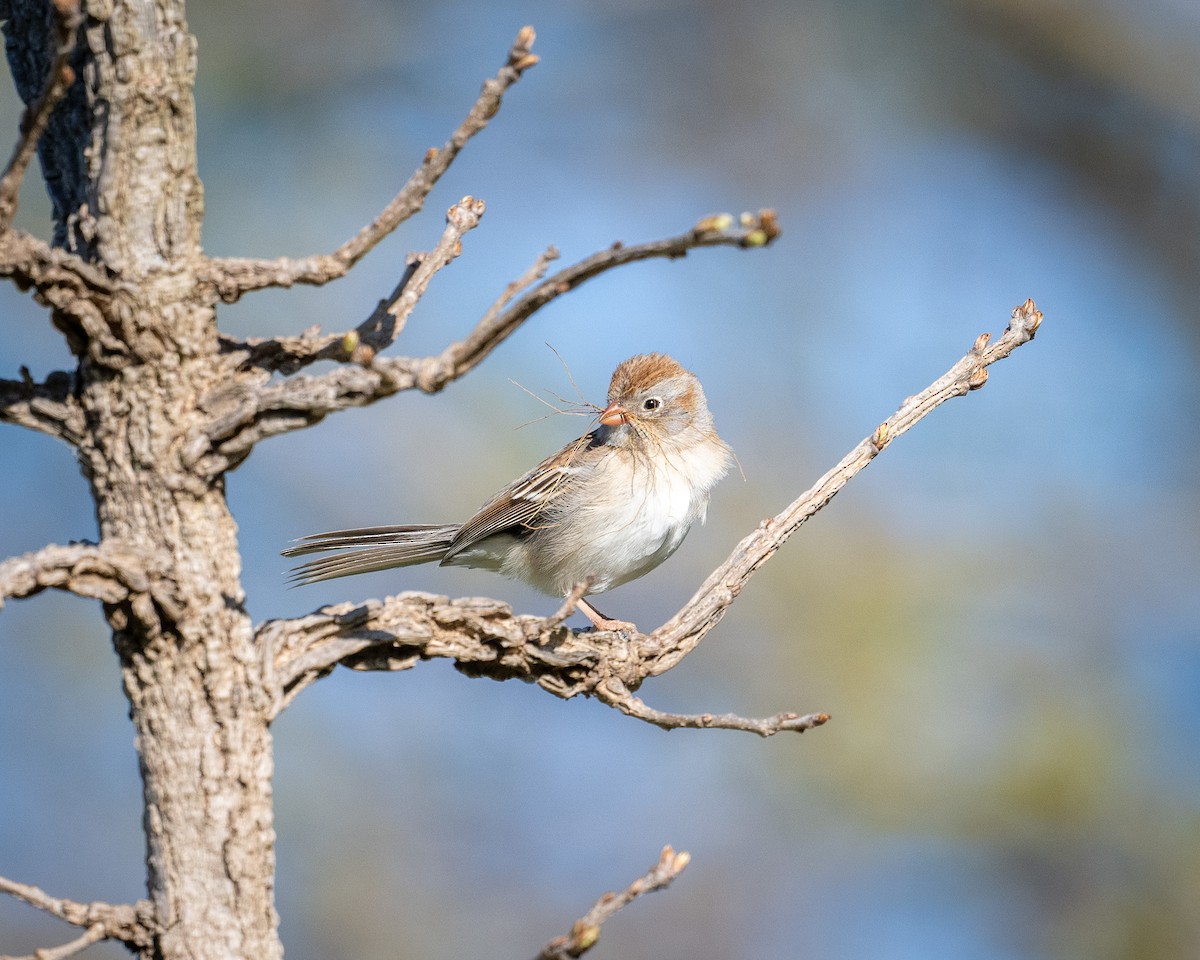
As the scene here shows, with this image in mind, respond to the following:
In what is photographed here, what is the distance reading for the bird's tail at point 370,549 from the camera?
369 centimetres

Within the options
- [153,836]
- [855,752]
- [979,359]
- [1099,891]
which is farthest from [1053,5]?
[153,836]

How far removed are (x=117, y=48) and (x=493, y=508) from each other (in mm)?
3066

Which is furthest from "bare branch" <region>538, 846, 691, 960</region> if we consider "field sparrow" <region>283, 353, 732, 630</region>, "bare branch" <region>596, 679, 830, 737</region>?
"field sparrow" <region>283, 353, 732, 630</region>

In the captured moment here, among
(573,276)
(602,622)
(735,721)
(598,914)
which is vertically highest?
(602,622)

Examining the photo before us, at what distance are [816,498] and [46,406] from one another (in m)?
1.82

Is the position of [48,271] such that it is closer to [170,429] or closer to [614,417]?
[170,429]

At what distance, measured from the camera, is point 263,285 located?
1.97m

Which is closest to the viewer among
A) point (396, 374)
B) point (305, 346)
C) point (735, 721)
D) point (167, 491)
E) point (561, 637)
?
point (396, 374)

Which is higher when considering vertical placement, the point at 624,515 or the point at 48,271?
the point at 624,515

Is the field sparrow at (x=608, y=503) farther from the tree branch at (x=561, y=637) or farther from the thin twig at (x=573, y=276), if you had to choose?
the thin twig at (x=573, y=276)

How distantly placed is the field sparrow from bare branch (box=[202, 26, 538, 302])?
8.00ft

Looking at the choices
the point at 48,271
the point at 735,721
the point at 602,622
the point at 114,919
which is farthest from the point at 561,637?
the point at 602,622

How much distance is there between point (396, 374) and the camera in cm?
167

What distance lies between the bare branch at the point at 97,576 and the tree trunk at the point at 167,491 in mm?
17
